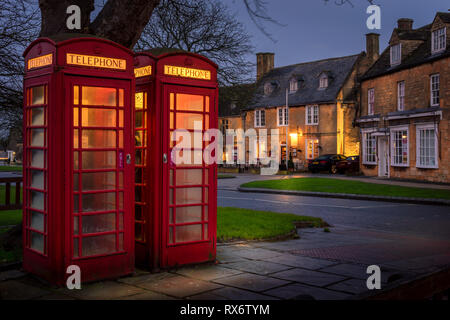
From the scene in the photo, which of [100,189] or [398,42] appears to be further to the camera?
[398,42]

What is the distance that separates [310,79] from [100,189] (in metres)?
46.9

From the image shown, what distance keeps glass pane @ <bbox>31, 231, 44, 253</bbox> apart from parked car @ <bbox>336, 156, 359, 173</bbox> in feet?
118

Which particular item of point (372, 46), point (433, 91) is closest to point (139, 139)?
point (433, 91)

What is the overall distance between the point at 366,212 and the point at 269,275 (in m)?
9.93

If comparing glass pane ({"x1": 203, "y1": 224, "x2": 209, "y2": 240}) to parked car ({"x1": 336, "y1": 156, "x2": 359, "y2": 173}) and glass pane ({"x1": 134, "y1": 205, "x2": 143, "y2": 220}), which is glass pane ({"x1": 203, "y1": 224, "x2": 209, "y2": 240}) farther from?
parked car ({"x1": 336, "y1": 156, "x2": 359, "y2": 173})

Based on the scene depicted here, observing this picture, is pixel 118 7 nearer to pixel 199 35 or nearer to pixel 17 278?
pixel 17 278

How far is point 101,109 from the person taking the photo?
20.6ft

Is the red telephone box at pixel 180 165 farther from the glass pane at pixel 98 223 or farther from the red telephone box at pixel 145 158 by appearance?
the glass pane at pixel 98 223

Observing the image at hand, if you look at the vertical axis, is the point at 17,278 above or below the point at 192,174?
below

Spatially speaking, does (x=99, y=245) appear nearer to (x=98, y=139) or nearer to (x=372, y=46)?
(x=98, y=139)

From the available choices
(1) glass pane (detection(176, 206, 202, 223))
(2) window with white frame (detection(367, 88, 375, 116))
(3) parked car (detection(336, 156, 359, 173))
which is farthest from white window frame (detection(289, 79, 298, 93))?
(1) glass pane (detection(176, 206, 202, 223))

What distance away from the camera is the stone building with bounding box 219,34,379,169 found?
4631cm
